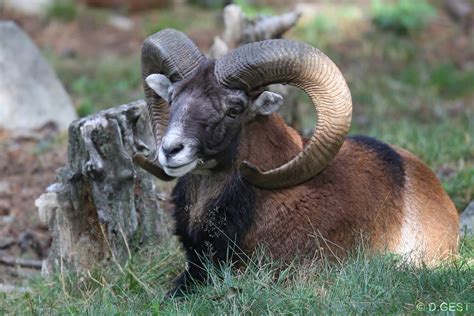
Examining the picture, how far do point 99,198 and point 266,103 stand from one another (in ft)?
6.29

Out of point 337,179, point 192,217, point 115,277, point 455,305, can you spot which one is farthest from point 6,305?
point 455,305

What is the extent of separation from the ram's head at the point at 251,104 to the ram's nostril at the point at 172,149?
1.2 inches

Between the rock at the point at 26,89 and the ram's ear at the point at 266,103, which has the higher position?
the ram's ear at the point at 266,103

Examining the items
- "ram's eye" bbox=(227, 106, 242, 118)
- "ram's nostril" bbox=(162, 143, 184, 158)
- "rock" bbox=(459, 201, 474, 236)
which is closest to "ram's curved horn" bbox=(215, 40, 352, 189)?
"ram's eye" bbox=(227, 106, 242, 118)

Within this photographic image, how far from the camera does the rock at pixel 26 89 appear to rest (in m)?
14.5

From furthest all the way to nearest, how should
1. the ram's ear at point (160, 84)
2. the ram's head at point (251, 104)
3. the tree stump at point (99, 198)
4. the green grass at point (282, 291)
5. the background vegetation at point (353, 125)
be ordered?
the tree stump at point (99, 198), the ram's ear at point (160, 84), the ram's head at point (251, 104), the background vegetation at point (353, 125), the green grass at point (282, 291)

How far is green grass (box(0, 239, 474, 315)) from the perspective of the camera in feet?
22.1

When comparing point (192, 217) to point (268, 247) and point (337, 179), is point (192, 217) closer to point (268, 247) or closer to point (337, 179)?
point (268, 247)

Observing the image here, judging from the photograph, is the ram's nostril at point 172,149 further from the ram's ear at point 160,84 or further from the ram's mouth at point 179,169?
the ram's ear at point 160,84

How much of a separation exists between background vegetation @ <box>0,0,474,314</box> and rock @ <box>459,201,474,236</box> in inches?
21.8

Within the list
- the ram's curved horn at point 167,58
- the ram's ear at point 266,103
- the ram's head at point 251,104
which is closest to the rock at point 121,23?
the ram's curved horn at point 167,58

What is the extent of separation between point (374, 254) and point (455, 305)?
152cm

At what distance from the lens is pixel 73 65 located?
18.8 metres

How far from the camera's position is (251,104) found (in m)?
7.82
